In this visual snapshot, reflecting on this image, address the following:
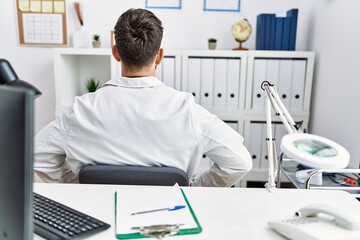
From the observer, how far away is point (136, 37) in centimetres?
145

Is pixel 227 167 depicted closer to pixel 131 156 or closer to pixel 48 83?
pixel 131 156

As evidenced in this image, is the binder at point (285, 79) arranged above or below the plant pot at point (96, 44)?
below

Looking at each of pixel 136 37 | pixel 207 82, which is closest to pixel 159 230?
pixel 136 37

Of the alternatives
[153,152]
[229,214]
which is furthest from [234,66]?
[229,214]

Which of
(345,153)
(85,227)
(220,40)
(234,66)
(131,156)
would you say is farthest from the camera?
(220,40)

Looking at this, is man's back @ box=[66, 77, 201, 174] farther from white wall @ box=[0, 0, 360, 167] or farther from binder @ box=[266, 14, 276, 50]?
binder @ box=[266, 14, 276, 50]

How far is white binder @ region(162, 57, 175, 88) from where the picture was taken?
2.36m

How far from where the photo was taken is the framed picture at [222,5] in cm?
261

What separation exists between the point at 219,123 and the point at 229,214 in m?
0.41

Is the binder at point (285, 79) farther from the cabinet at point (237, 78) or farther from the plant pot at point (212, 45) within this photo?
the plant pot at point (212, 45)

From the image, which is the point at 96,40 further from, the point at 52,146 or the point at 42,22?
the point at 52,146

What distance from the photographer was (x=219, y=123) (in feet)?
4.27

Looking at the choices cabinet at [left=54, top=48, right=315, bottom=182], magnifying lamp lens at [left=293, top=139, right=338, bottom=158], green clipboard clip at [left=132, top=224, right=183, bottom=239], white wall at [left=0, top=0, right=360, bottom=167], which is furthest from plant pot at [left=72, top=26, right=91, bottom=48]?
magnifying lamp lens at [left=293, top=139, right=338, bottom=158]

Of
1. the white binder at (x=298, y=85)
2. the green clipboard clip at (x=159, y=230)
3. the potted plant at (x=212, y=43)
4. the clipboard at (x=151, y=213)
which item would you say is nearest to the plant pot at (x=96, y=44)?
the potted plant at (x=212, y=43)
